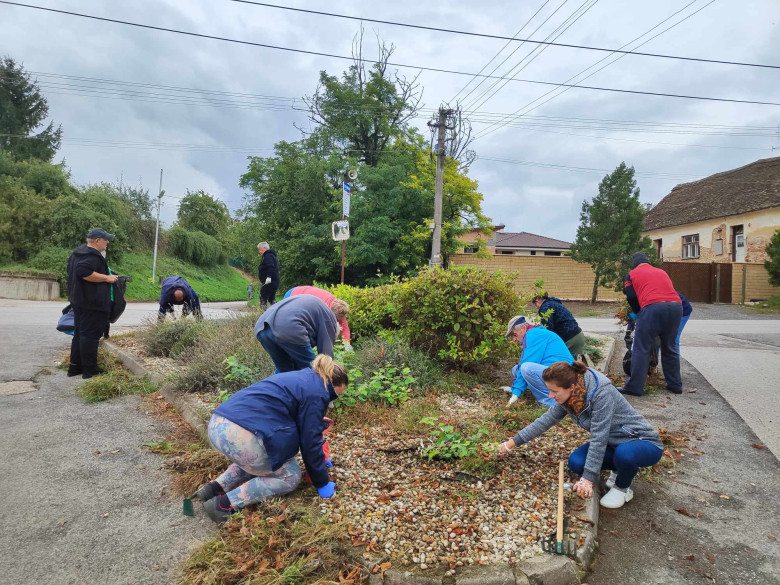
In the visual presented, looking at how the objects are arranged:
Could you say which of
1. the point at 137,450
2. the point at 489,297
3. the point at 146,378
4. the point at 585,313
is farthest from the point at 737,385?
the point at 585,313

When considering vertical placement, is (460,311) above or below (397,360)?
above

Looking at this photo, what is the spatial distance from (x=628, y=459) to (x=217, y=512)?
8.17 ft

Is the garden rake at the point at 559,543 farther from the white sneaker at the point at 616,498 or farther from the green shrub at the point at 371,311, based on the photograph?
the green shrub at the point at 371,311

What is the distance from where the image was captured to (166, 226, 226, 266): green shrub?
3094cm

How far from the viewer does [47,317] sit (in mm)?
12281

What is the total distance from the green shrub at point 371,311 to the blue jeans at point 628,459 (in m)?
3.13

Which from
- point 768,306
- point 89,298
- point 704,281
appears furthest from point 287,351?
point 704,281

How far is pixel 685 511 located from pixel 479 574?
5.51ft

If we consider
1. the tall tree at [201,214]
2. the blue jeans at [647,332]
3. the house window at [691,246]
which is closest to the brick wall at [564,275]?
the house window at [691,246]

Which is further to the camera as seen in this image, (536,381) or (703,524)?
(536,381)

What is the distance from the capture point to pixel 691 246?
29.2 meters

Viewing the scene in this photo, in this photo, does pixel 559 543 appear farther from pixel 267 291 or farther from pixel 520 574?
pixel 267 291

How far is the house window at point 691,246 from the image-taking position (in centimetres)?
2875

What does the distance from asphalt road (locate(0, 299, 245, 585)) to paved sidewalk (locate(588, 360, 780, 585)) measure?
236cm
